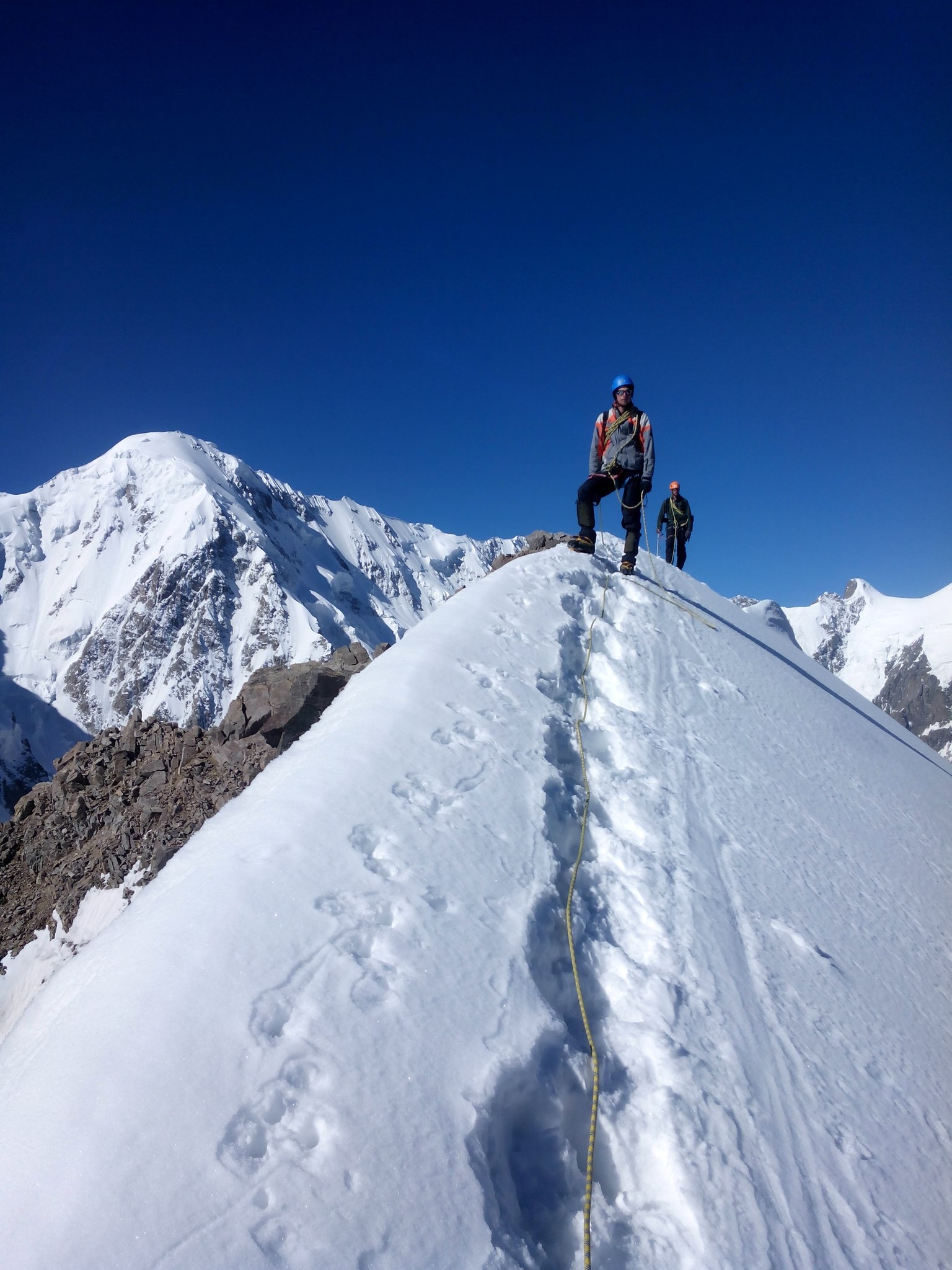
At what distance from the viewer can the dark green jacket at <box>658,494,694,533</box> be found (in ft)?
49.3

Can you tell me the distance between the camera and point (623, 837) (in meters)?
4.26

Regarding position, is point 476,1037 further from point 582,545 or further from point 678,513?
point 678,513

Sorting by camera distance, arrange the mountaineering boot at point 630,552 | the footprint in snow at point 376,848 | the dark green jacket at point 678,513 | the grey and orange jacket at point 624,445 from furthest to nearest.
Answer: the dark green jacket at point 678,513, the mountaineering boot at point 630,552, the grey and orange jacket at point 624,445, the footprint in snow at point 376,848

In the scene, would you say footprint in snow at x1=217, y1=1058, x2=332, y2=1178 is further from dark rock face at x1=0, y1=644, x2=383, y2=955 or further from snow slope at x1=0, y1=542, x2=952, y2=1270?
dark rock face at x1=0, y1=644, x2=383, y2=955

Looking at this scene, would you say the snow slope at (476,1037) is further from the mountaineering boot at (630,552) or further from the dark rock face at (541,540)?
the dark rock face at (541,540)

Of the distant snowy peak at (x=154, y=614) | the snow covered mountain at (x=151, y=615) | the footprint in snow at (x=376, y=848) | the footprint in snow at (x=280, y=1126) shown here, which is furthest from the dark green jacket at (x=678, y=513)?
the distant snowy peak at (x=154, y=614)

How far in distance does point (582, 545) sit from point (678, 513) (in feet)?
20.8

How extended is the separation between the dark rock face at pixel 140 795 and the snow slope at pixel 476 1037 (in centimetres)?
203

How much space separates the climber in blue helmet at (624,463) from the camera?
28.7ft

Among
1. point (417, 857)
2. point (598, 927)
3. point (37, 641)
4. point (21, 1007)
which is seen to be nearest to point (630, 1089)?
point (598, 927)

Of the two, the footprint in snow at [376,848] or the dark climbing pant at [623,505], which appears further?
the dark climbing pant at [623,505]

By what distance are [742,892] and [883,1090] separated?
3.87ft

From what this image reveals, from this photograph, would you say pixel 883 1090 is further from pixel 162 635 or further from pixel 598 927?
pixel 162 635

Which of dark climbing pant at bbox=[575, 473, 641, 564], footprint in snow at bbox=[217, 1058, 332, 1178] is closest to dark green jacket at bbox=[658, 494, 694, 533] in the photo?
dark climbing pant at bbox=[575, 473, 641, 564]
